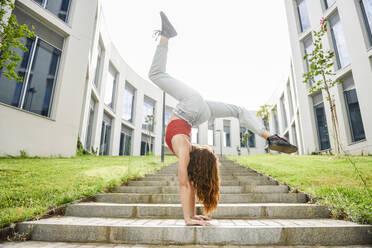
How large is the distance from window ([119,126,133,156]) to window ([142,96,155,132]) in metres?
2.24

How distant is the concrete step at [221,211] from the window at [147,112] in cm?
1945

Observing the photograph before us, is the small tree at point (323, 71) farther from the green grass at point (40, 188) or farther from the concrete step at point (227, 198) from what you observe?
the green grass at point (40, 188)

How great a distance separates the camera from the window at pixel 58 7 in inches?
332

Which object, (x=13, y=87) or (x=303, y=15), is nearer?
(x=13, y=87)

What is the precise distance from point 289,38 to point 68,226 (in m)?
17.2

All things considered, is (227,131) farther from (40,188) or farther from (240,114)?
(240,114)

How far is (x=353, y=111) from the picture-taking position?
10.3 m

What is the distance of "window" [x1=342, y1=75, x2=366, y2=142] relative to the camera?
32.8ft

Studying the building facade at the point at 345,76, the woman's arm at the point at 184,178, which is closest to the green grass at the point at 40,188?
the woman's arm at the point at 184,178

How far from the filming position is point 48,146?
25.5 feet

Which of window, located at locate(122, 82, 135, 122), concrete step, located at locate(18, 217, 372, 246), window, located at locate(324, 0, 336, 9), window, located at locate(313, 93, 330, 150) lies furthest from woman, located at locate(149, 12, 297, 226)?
window, located at locate(122, 82, 135, 122)

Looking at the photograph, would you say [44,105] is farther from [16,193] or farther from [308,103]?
[308,103]

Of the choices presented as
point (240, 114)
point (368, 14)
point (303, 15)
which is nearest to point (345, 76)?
point (368, 14)

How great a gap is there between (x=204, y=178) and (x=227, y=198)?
4.71ft
